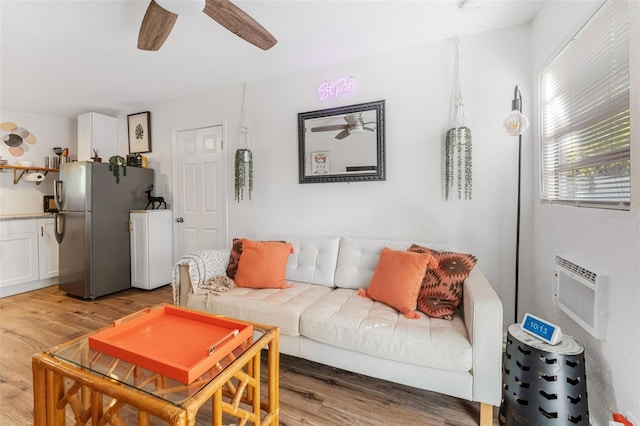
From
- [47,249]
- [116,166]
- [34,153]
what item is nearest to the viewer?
[116,166]

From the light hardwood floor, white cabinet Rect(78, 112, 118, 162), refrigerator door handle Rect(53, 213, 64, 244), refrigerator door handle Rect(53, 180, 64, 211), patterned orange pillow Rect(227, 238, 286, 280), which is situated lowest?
the light hardwood floor

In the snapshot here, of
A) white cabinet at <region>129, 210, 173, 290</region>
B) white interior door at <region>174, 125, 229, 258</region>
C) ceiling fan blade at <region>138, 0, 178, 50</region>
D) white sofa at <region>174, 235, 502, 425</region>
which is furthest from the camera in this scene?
white cabinet at <region>129, 210, 173, 290</region>

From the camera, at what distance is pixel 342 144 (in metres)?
2.55

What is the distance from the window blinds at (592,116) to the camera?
114 centimetres

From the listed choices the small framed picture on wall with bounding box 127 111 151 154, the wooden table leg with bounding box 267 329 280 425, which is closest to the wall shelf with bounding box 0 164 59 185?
the small framed picture on wall with bounding box 127 111 151 154

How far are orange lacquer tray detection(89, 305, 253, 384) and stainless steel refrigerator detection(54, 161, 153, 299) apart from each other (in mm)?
2416

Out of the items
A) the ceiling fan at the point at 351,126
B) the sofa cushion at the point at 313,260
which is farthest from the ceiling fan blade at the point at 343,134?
the sofa cushion at the point at 313,260

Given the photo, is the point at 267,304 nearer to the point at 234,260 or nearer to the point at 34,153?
the point at 234,260

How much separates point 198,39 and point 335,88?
47.5 inches

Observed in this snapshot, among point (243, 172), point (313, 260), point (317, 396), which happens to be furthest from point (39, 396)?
point (243, 172)

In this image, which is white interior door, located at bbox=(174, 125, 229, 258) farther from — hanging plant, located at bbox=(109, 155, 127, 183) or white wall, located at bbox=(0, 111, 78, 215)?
white wall, located at bbox=(0, 111, 78, 215)

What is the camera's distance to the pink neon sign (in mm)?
2543

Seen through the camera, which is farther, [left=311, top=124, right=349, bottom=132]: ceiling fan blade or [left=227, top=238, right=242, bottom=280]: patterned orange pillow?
[left=311, top=124, right=349, bottom=132]: ceiling fan blade

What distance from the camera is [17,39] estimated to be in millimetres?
2117
